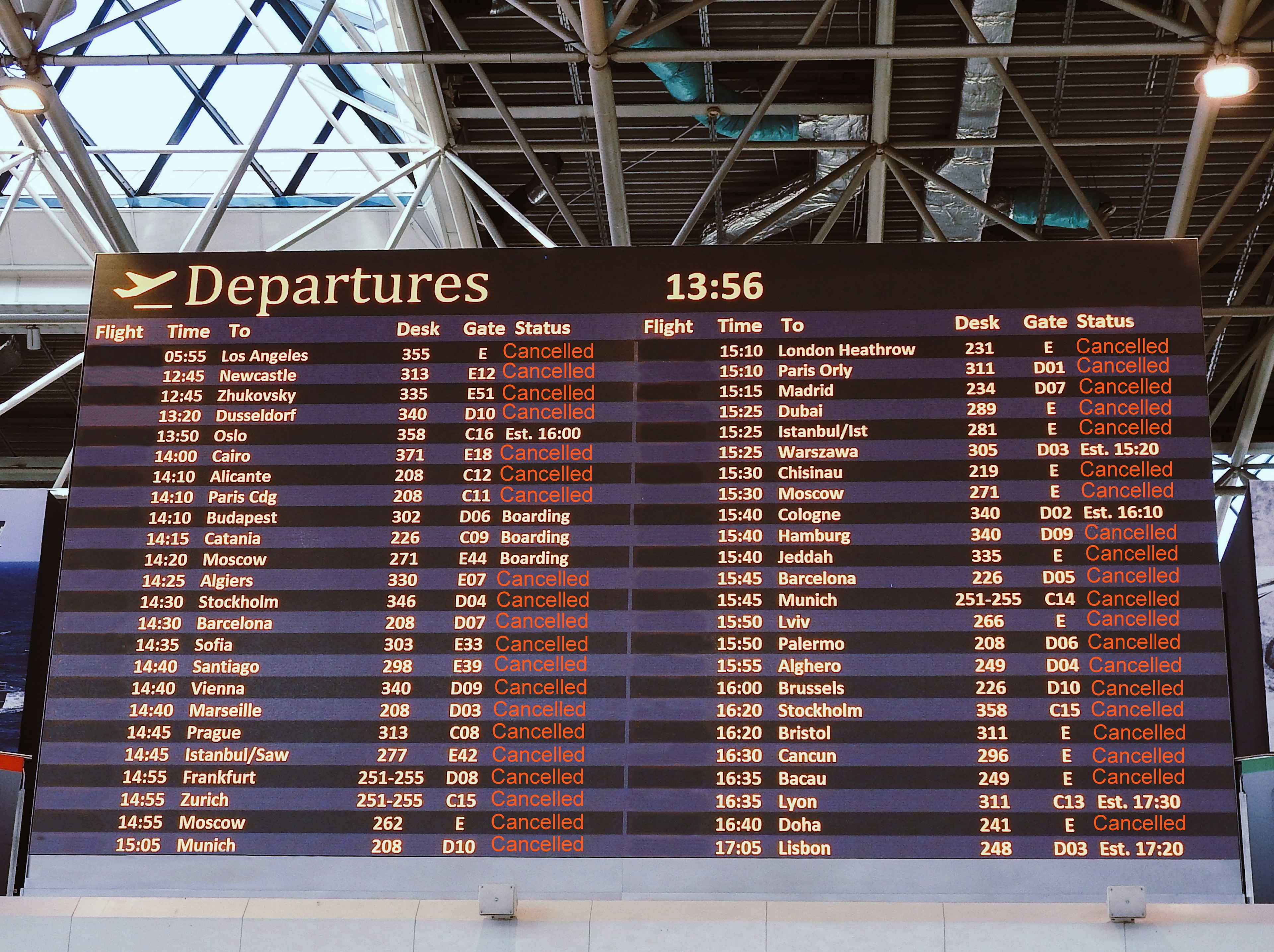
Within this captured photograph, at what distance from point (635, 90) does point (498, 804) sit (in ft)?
26.3

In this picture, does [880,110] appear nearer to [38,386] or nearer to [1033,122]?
[1033,122]

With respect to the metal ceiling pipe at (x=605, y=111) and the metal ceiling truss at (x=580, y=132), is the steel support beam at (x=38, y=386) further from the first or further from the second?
the metal ceiling pipe at (x=605, y=111)

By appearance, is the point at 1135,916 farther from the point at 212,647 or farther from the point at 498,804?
→ the point at 212,647

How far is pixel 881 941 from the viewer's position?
5.64 meters

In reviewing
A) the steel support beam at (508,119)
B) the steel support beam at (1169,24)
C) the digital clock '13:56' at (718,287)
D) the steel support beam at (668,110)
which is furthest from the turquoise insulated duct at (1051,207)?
the digital clock '13:56' at (718,287)

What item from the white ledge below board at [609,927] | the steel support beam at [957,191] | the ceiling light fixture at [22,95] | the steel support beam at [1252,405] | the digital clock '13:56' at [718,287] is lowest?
the white ledge below board at [609,927]

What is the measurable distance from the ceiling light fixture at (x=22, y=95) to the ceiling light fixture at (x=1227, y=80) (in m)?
6.95

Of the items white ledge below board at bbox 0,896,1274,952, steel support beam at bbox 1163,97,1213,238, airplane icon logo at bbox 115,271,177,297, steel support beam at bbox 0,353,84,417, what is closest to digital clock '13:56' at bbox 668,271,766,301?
airplane icon logo at bbox 115,271,177,297

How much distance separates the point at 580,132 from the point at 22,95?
567cm

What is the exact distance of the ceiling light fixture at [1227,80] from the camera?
753cm

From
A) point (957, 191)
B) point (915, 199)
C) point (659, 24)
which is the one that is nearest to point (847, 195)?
point (915, 199)

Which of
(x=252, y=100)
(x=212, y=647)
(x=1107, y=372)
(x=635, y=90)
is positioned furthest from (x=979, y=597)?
(x=252, y=100)

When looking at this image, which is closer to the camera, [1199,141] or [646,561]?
[646,561]

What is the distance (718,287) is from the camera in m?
6.80
